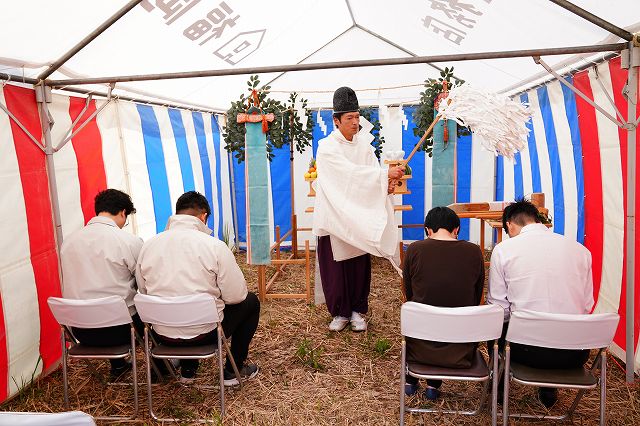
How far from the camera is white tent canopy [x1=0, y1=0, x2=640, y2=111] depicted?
279cm

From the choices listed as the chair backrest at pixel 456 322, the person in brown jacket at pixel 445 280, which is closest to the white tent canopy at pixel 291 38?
the person in brown jacket at pixel 445 280

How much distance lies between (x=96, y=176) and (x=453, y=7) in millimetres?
3113

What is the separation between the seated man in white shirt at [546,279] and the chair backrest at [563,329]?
152 millimetres

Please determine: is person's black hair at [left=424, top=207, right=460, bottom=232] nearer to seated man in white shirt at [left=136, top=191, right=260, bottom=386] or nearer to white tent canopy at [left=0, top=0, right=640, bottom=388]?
white tent canopy at [left=0, top=0, right=640, bottom=388]

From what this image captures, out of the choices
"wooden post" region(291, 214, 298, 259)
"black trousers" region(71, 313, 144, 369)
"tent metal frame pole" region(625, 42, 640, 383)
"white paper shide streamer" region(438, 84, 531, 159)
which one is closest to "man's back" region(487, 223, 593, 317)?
"tent metal frame pole" region(625, 42, 640, 383)

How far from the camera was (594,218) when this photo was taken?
12.0 ft

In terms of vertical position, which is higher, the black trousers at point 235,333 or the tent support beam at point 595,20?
the tent support beam at point 595,20

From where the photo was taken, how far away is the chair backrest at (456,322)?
7.12 feet

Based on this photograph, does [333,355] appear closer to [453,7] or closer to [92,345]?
[92,345]

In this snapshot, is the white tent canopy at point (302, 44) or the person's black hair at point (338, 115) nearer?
the white tent canopy at point (302, 44)

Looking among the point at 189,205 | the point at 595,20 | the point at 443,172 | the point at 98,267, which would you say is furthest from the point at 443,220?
the point at 443,172

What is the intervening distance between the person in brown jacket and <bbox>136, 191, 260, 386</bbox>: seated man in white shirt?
1.02 m

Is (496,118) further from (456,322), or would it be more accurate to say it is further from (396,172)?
(456,322)

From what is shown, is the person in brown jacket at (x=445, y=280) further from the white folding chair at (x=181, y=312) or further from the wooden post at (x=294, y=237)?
the wooden post at (x=294, y=237)
